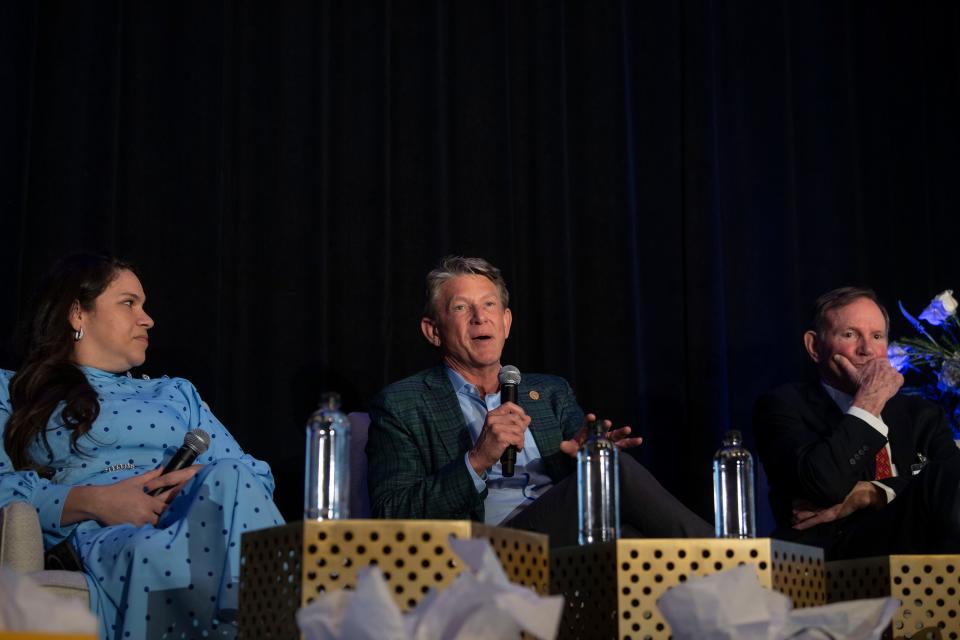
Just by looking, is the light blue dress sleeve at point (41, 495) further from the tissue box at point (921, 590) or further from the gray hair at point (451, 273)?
the tissue box at point (921, 590)

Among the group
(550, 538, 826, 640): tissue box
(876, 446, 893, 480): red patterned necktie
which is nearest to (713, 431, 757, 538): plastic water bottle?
(550, 538, 826, 640): tissue box

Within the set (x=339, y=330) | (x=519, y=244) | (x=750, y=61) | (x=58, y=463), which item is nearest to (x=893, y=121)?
(x=750, y=61)

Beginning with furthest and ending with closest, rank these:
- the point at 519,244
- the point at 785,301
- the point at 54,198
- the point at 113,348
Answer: the point at 785,301 < the point at 519,244 < the point at 54,198 < the point at 113,348

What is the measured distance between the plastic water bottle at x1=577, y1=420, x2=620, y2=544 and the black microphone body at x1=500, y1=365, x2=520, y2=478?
1.13ft

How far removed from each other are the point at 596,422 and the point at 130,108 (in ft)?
6.06

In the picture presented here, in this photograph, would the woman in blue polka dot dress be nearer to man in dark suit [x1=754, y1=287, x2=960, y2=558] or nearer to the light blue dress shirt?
the light blue dress shirt

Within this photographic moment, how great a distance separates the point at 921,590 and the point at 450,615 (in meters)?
1.15

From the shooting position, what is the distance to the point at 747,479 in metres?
2.27

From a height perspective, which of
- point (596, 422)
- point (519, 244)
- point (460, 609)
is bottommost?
point (460, 609)

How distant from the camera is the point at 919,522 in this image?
2.49m

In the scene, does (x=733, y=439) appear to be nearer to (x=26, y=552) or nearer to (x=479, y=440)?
(x=479, y=440)

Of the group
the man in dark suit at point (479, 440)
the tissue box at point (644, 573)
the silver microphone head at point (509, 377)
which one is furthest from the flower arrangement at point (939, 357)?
the tissue box at point (644, 573)

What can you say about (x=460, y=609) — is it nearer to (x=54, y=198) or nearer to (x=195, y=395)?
(x=195, y=395)

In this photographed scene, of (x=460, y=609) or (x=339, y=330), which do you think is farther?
(x=339, y=330)
